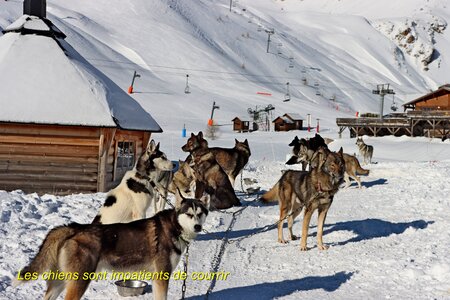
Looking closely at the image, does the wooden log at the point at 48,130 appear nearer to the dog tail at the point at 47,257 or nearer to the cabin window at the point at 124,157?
the cabin window at the point at 124,157

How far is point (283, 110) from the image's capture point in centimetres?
6738

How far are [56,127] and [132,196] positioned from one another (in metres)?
6.61

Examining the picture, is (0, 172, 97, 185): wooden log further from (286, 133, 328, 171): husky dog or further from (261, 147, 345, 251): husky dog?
(261, 147, 345, 251): husky dog

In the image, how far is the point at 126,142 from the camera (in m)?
15.4

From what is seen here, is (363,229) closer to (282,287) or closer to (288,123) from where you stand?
(282,287)

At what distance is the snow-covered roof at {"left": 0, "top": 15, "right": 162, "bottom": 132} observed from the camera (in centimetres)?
1314

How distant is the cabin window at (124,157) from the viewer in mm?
14695

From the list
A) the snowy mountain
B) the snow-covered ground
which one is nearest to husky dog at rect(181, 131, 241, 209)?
the snow-covered ground

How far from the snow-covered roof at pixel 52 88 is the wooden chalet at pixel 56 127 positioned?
0.08 feet

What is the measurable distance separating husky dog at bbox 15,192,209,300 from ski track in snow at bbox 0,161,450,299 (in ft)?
2.95

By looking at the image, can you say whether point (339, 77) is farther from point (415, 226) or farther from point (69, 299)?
point (69, 299)

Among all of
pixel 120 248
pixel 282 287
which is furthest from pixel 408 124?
pixel 120 248

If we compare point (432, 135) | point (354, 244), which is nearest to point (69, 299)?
point (354, 244)

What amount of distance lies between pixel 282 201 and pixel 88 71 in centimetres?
936
